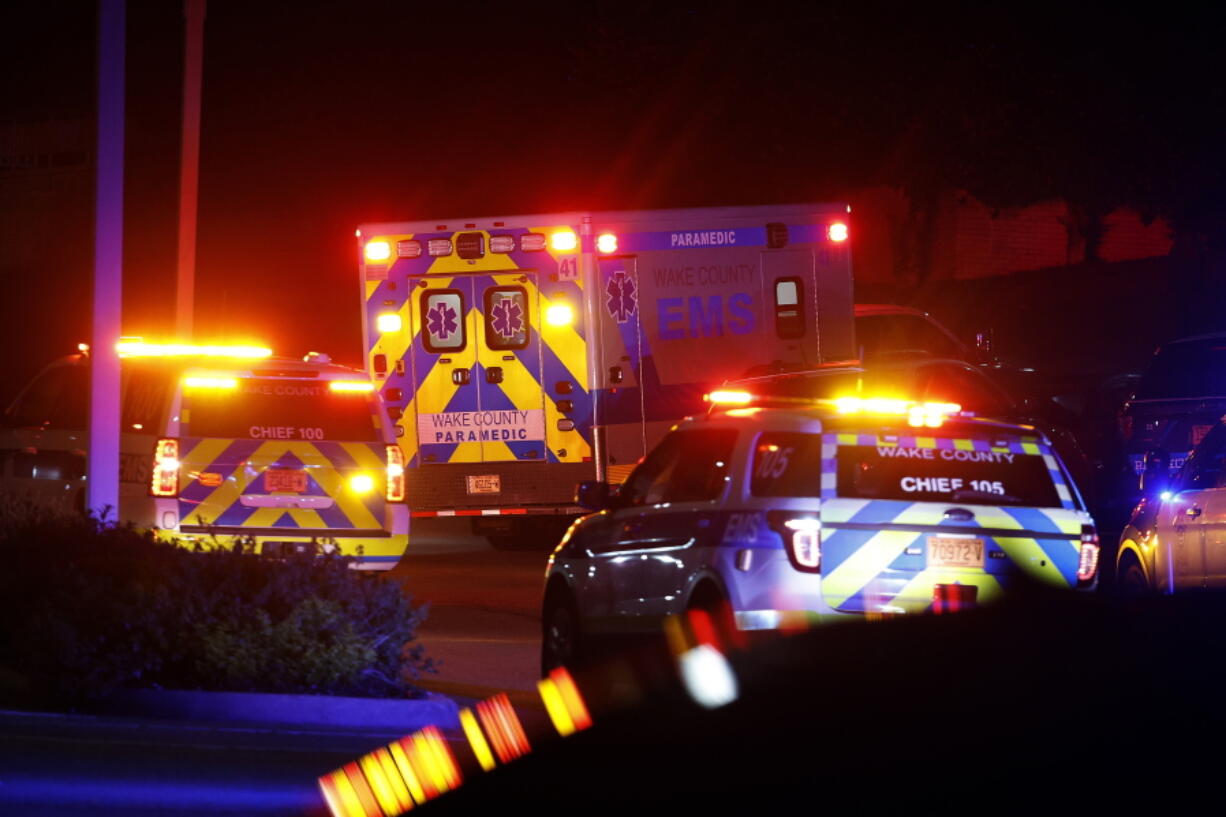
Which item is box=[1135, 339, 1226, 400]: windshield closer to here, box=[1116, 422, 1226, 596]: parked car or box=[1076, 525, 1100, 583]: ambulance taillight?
box=[1116, 422, 1226, 596]: parked car

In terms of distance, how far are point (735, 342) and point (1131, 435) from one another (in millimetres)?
3770

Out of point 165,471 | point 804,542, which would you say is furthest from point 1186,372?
point 804,542

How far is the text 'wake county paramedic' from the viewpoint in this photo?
61.3 feet

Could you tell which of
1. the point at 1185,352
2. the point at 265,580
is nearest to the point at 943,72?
the point at 1185,352

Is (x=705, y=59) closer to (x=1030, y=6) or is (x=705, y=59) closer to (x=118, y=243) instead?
(x=1030, y=6)

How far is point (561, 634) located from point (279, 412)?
451 cm

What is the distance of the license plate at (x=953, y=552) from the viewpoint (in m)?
9.24

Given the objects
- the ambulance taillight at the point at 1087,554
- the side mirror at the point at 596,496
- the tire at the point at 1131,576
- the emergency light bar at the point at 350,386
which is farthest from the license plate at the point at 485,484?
the ambulance taillight at the point at 1087,554

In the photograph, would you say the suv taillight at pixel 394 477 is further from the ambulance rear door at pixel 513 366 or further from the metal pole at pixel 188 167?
the metal pole at pixel 188 167

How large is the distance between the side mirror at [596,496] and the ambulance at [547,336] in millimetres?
7517

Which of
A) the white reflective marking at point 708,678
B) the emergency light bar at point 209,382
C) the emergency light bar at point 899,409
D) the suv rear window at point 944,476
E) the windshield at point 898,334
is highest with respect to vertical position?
the windshield at point 898,334

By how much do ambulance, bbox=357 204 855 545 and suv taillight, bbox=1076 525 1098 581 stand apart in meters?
9.11

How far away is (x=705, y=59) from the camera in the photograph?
1232 inches

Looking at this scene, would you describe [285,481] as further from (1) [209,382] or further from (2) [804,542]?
(2) [804,542]
